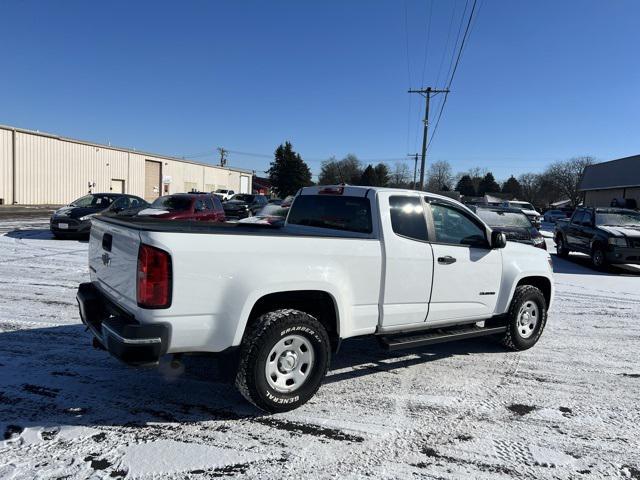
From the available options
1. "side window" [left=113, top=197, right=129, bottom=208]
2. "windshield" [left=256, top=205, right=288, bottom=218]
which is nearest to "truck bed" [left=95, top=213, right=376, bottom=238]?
"windshield" [left=256, top=205, right=288, bottom=218]

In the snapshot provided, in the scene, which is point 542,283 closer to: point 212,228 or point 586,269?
point 212,228

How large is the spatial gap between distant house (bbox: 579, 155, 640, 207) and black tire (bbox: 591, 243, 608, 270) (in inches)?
1138

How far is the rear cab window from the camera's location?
4684 millimetres

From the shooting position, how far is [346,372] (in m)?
4.87

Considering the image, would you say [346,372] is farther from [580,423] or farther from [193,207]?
[193,207]

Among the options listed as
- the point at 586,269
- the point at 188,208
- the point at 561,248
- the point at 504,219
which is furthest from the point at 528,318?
the point at 561,248

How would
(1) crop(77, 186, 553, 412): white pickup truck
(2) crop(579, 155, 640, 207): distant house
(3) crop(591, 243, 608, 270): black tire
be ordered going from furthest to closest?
(2) crop(579, 155, 640, 207): distant house, (3) crop(591, 243, 608, 270): black tire, (1) crop(77, 186, 553, 412): white pickup truck

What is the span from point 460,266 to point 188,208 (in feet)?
36.1

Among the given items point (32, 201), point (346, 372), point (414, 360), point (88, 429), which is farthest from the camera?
point (32, 201)

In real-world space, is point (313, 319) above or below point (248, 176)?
below

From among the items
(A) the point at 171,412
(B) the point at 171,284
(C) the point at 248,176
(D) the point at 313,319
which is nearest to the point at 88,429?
(A) the point at 171,412

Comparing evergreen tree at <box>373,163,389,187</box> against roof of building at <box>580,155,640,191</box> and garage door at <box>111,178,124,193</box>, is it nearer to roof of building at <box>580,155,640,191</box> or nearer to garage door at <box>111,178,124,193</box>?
roof of building at <box>580,155,640,191</box>

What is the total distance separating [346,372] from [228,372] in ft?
4.97

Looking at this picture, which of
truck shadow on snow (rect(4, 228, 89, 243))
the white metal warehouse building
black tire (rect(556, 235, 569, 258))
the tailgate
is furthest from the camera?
the white metal warehouse building
